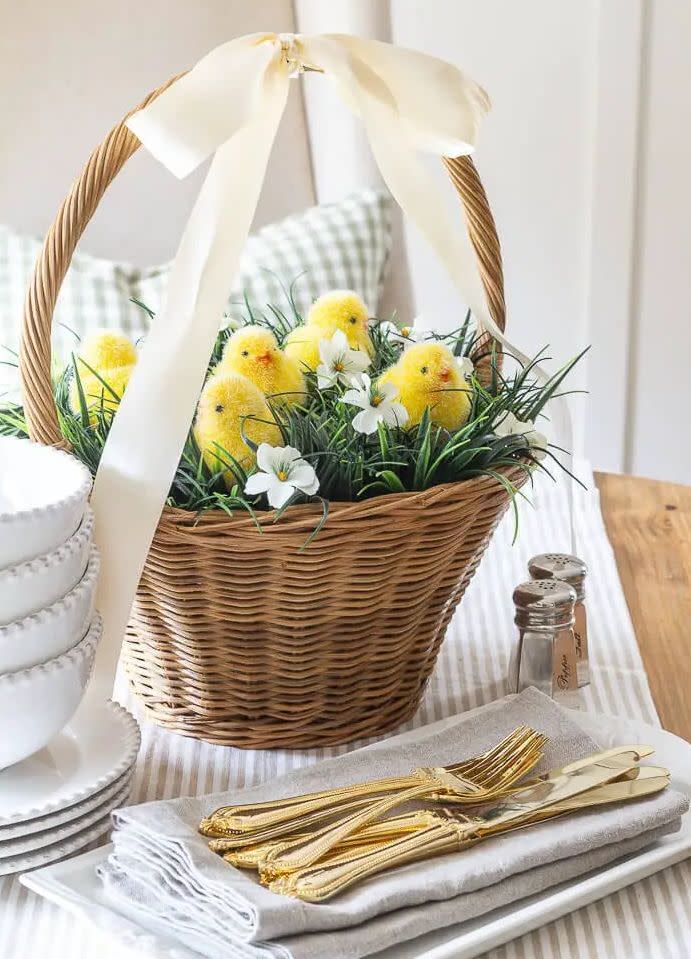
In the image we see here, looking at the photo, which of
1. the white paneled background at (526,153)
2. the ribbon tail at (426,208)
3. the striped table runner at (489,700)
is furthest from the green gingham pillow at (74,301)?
the ribbon tail at (426,208)

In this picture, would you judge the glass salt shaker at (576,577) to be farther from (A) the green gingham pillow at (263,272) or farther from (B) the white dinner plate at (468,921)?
(A) the green gingham pillow at (263,272)

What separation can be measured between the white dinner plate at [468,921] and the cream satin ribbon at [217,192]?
16 centimetres

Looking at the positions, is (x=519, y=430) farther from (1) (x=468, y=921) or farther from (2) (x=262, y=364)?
(1) (x=468, y=921)

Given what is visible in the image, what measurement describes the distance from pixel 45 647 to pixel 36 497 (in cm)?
11

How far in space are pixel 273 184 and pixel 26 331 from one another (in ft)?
4.40

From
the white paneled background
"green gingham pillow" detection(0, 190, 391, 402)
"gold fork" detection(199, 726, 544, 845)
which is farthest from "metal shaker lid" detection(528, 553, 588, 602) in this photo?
the white paneled background

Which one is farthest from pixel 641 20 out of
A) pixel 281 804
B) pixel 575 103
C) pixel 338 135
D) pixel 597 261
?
pixel 281 804

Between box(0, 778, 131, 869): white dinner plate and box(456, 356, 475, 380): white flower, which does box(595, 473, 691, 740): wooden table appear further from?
box(0, 778, 131, 869): white dinner plate

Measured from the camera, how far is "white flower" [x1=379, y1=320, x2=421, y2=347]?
2.93ft

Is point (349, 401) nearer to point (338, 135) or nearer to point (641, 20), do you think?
point (338, 135)

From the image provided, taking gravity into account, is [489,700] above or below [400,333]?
below

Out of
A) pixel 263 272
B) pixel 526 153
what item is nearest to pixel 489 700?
pixel 263 272

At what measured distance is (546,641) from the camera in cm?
80

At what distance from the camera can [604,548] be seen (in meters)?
1.12
